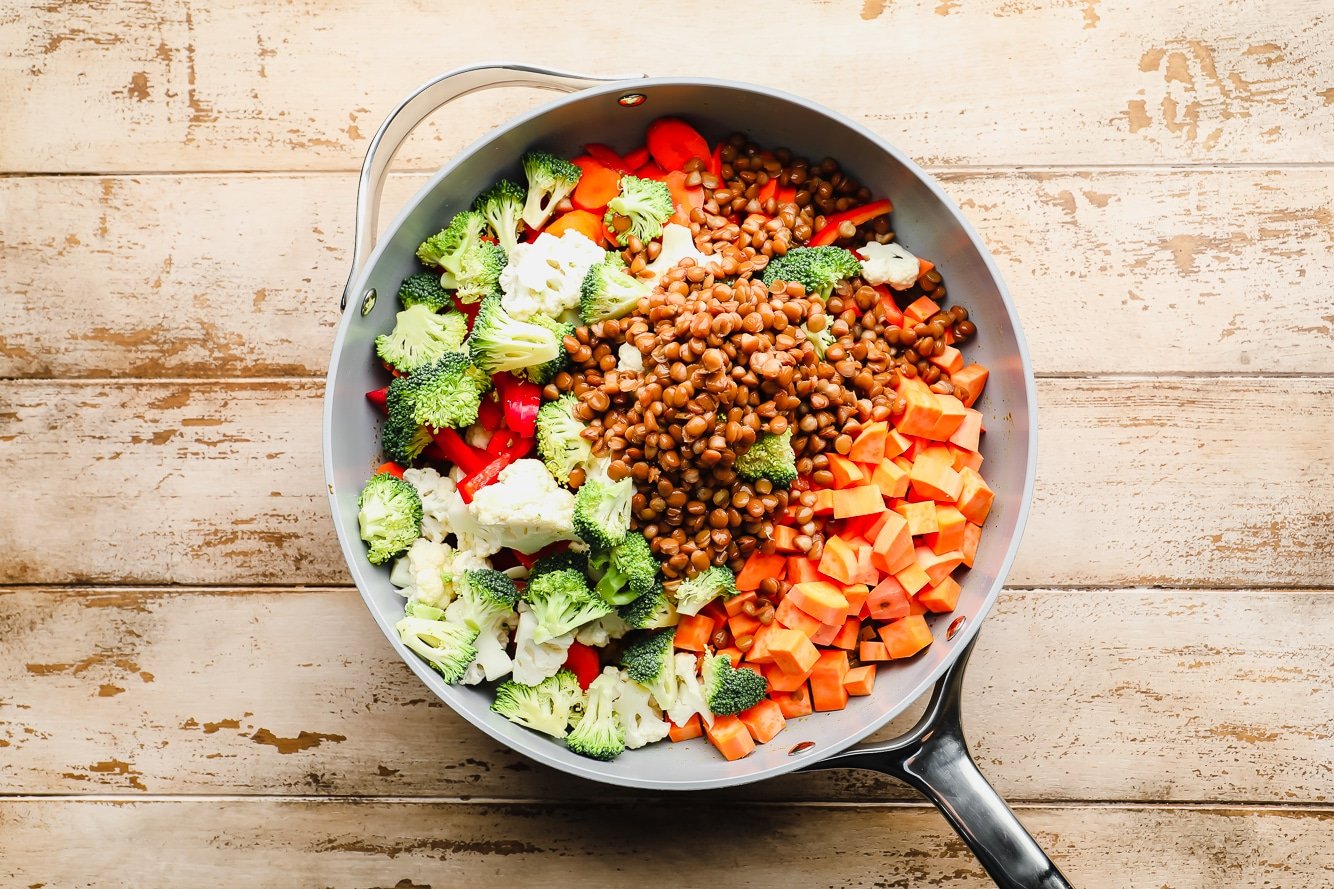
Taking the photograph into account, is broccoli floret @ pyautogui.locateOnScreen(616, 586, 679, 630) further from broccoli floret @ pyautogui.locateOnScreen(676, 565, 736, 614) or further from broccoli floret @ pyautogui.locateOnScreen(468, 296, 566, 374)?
broccoli floret @ pyautogui.locateOnScreen(468, 296, 566, 374)

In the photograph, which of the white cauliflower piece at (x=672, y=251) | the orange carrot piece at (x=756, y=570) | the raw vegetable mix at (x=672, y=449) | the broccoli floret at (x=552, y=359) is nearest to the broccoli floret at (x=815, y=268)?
the raw vegetable mix at (x=672, y=449)

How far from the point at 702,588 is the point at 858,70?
118 centimetres

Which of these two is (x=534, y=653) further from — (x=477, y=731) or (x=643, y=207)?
(x=643, y=207)

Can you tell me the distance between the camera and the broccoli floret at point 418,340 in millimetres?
1694

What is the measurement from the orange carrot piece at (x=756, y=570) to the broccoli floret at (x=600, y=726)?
306 millimetres

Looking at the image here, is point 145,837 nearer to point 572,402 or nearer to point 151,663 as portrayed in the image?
point 151,663

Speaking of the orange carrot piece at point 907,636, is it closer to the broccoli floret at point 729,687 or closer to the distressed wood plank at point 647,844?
the broccoli floret at point 729,687

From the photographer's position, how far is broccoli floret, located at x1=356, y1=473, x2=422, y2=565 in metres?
1.65

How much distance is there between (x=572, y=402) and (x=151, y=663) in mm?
1190

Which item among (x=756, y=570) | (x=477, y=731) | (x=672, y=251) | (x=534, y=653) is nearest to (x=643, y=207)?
(x=672, y=251)

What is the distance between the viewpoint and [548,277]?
5.42 ft

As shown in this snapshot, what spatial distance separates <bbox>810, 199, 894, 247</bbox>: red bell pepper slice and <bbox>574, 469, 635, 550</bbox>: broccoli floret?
624mm

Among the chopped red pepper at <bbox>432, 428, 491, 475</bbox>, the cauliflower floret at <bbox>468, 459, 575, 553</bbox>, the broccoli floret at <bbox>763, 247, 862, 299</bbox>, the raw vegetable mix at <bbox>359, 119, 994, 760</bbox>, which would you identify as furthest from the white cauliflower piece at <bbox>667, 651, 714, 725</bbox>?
the broccoli floret at <bbox>763, 247, 862, 299</bbox>

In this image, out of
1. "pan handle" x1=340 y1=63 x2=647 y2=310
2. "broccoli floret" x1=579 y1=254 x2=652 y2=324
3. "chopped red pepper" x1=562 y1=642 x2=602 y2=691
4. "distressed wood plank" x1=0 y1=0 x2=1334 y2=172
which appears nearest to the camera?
"pan handle" x1=340 y1=63 x2=647 y2=310
